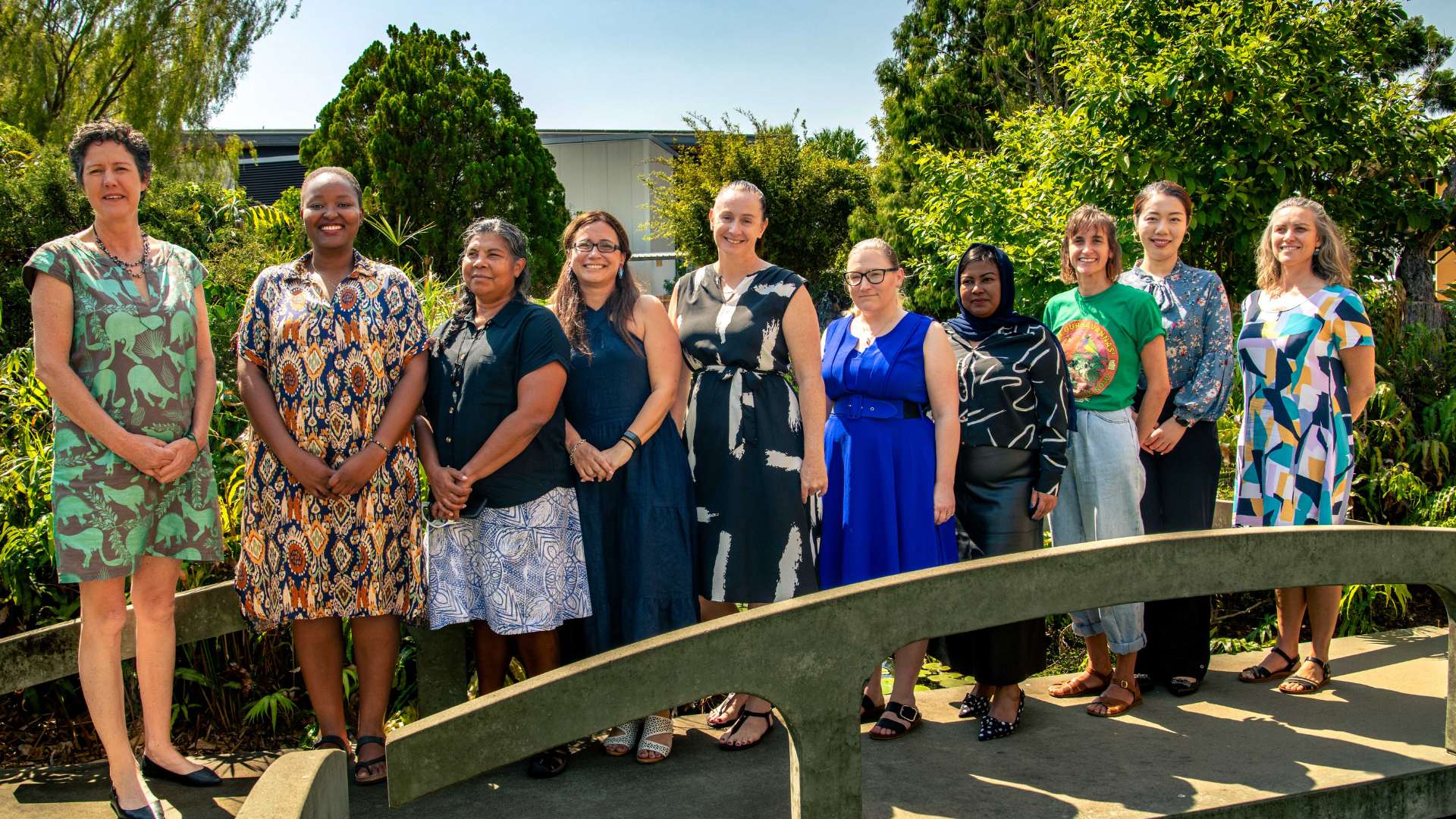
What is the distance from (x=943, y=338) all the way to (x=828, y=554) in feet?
3.12

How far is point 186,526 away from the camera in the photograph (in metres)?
3.85

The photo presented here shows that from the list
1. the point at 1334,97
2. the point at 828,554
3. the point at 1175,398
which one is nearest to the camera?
the point at 828,554

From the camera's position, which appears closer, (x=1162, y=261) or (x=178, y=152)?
(x=1162, y=261)

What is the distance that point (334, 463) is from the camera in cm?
397

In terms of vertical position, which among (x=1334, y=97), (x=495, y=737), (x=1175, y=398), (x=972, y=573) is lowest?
(x=495, y=737)

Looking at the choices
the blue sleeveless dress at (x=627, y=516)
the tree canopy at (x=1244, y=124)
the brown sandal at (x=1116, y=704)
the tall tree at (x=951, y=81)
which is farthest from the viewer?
the tall tree at (x=951, y=81)

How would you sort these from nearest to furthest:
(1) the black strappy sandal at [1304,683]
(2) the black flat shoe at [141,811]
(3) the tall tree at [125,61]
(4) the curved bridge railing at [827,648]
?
(4) the curved bridge railing at [827,648]
(2) the black flat shoe at [141,811]
(1) the black strappy sandal at [1304,683]
(3) the tall tree at [125,61]

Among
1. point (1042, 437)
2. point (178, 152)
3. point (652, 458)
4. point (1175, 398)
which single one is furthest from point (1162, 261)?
point (178, 152)

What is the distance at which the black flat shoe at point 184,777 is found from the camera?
389 centimetres

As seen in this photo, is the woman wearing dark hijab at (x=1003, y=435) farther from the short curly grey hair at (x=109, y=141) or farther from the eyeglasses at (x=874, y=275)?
the short curly grey hair at (x=109, y=141)

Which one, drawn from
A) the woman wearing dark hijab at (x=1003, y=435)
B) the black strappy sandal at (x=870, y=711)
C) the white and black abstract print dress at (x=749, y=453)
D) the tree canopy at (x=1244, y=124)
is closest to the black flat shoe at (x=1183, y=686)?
the woman wearing dark hijab at (x=1003, y=435)

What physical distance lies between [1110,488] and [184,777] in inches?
140

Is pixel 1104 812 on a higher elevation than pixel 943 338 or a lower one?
lower

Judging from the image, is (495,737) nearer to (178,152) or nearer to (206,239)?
(206,239)
